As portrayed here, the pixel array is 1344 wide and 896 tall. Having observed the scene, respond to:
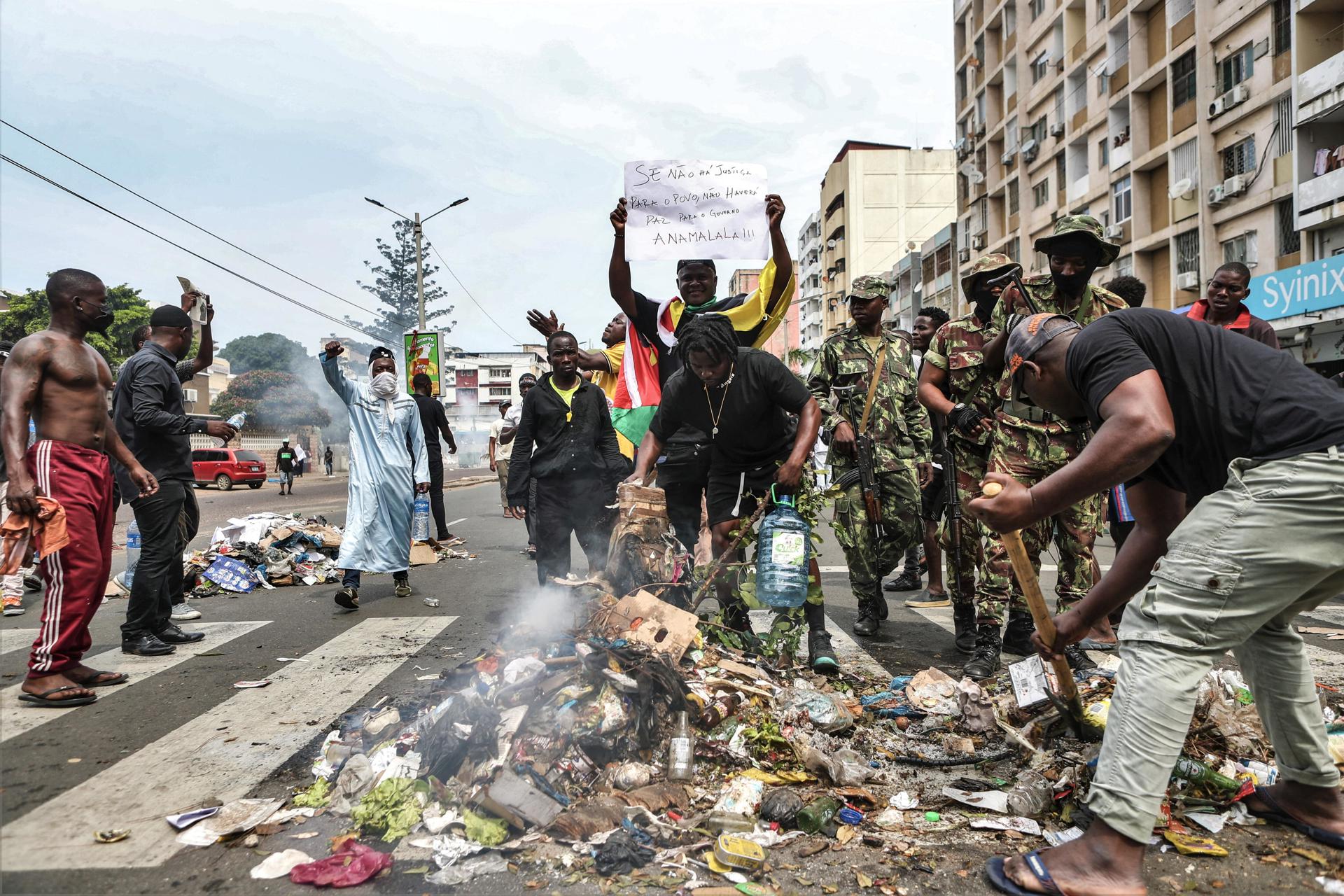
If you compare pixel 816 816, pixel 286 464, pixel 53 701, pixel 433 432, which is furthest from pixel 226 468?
pixel 816 816

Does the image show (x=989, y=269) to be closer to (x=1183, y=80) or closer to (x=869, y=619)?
(x=869, y=619)

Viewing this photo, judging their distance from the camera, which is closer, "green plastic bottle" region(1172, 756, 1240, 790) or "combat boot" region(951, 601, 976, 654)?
"green plastic bottle" region(1172, 756, 1240, 790)

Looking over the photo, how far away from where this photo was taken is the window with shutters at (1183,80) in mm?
25344

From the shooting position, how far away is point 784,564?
4.37m

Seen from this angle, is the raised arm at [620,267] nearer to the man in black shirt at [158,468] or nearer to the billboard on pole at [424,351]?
the man in black shirt at [158,468]

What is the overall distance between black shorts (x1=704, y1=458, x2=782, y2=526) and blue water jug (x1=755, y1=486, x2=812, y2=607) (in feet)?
1.18

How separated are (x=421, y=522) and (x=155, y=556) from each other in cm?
409

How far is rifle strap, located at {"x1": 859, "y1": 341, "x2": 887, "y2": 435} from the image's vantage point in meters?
5.47

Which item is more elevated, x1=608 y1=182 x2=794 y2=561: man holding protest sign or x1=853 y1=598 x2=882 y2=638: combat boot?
x1=608 y1=182 x2=794 y2=561: man holding protest sign

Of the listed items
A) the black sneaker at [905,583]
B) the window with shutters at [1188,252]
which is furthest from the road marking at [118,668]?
the window with shutters at [1188,252]

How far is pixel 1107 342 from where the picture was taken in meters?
2.38

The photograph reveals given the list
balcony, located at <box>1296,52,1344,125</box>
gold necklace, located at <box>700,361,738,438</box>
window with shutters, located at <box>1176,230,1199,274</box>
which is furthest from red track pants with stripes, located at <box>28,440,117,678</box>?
window with shutters, located at <box>1176,230,1199,274</box>

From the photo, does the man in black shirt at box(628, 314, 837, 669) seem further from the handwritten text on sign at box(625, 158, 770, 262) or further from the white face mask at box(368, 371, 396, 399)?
the white face mask at box(368, 371, 396, 399)

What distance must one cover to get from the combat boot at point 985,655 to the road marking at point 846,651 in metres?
0.42
